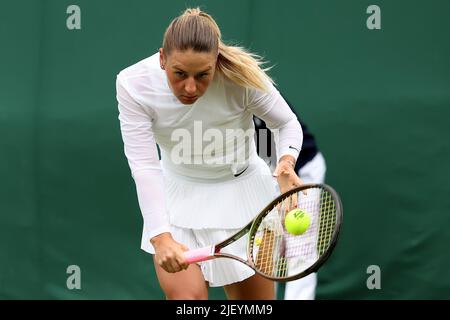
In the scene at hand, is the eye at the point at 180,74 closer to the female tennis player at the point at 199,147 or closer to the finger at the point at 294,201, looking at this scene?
the female tennis player at the point at 199,147

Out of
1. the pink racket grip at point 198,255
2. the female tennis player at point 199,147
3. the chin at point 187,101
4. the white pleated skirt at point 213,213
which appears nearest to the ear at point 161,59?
the female tennis player at point 199,147

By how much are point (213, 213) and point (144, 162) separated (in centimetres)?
34

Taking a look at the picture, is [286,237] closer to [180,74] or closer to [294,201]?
[294,201]

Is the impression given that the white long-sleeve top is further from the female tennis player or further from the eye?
the eye

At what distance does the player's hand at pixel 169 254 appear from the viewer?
2.61 meters

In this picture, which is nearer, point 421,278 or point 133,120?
point 133,120

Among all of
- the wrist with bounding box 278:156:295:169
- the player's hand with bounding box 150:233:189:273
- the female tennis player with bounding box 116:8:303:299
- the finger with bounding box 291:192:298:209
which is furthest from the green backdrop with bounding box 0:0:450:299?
the player's hand with bounding box 150:233:189:273

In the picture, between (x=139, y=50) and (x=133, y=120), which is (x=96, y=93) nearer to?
(x=139, y=50)

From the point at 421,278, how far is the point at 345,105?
33.5 inches

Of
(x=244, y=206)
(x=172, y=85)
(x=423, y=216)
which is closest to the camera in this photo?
(x=172, y=85)

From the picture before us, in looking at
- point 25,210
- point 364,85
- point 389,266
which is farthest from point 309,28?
point 25,210

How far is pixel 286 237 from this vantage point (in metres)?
2.88

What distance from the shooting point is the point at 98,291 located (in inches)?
176

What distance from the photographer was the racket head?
2729 mm
